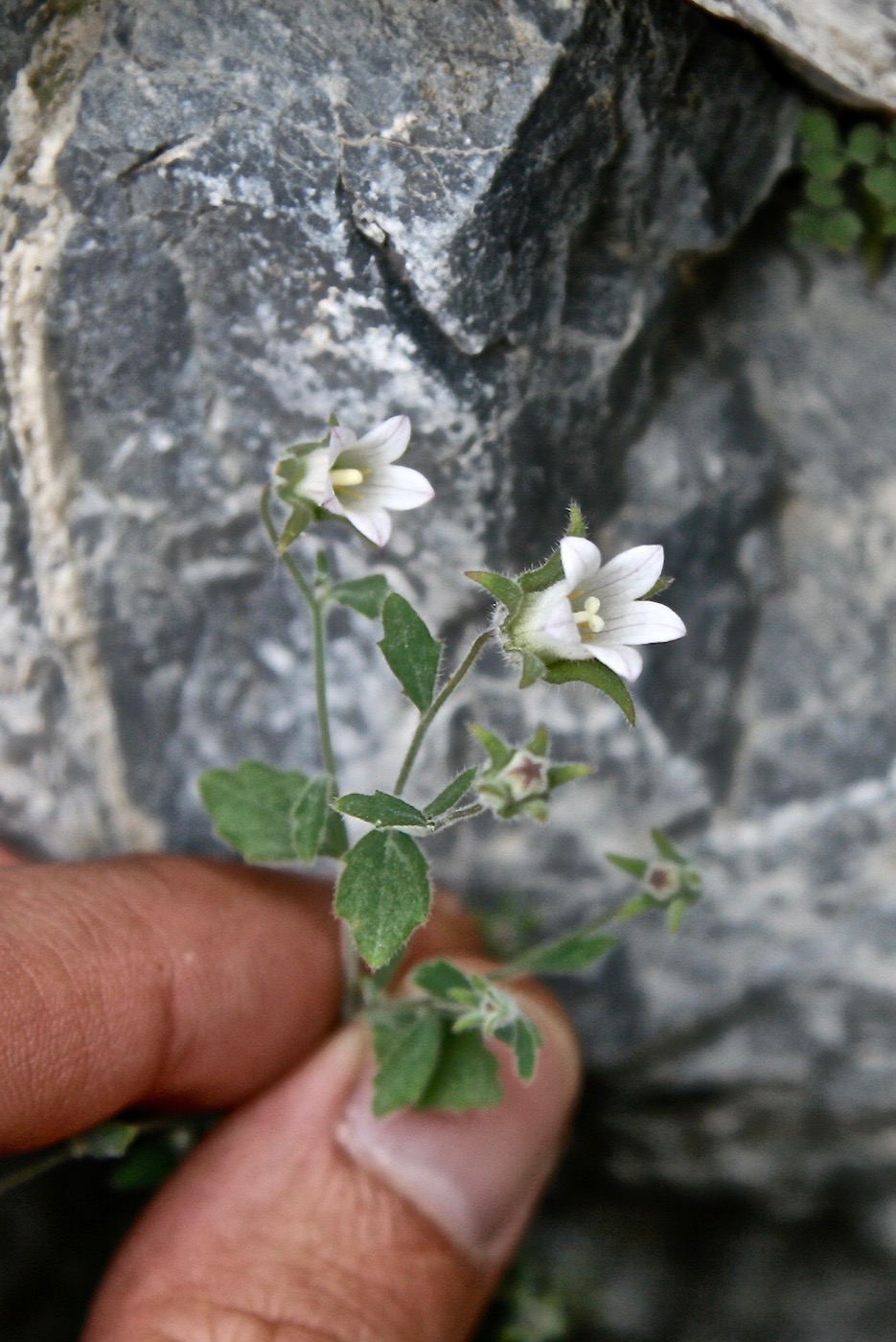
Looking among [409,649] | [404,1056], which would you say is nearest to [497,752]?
[409,649]

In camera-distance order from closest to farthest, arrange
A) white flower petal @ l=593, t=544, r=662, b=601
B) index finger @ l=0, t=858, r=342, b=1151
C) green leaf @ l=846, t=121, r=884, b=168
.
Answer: white flower petal @ l=593, t=544, r=662, b=601
index finger @ l=0, t=858, r=342, b=1151
green leaf @ l=846, t=121, r=884, b=168

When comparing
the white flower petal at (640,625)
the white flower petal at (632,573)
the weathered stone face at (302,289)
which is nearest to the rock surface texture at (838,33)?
the weathered stone face at (302,289)

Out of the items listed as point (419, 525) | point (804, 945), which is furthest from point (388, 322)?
point (804, 945)

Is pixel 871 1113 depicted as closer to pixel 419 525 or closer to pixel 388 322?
pixel 419 525

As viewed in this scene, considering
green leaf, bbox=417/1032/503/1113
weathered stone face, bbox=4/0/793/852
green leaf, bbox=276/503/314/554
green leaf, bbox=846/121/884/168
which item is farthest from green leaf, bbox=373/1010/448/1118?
green leaf, bbox=846/121/884/168

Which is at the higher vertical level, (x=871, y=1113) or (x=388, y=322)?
(x=388, y=322)

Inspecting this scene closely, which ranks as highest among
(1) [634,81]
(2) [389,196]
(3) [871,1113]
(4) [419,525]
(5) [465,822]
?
(1) [634,81]

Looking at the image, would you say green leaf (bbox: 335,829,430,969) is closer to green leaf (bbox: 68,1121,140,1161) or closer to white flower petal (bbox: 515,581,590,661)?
white flower petal (bbox: 515,581,590,661)
